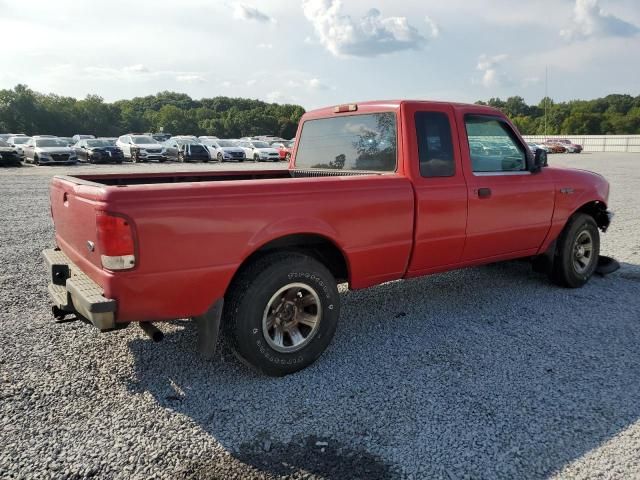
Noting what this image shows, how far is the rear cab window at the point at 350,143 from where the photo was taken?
13.9ft

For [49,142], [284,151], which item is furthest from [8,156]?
[284,151]

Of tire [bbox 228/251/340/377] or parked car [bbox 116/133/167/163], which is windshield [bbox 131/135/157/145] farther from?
tire [bbox 228/251/340/377]

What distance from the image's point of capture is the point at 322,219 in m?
3.47

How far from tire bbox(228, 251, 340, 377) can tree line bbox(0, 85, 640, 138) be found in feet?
273

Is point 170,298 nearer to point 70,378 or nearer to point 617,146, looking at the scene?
point 70,378

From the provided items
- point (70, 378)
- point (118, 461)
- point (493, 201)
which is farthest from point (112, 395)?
point (493, 201)

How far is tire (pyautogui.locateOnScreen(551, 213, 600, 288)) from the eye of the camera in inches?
211

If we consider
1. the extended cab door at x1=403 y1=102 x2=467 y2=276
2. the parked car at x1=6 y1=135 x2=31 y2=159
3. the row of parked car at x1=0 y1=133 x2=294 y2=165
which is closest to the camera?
the extended cab door at x1=403 y1=102 x2=467 y2=276

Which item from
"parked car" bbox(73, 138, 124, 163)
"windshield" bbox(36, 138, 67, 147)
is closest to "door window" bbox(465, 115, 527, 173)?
"parked car" bbox(73, 138, 124, 163)

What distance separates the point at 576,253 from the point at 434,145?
251cm

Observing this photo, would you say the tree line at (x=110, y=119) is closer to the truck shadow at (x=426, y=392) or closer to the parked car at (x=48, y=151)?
the parked car at (x=48, y=151)

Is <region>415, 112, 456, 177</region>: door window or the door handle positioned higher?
<region>415, 112, 456, 177</region>: door window

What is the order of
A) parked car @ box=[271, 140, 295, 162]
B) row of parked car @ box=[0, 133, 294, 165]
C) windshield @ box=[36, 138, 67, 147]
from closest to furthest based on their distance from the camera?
parked car @ box=[271, 140, 295, 162], row of parked car @ box=[0, 133, 294, 165], windshield @ box=[36, 138, 67, 147]

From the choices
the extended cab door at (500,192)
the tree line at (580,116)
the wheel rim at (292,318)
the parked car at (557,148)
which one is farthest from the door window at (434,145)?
the tree line at (580,116)
